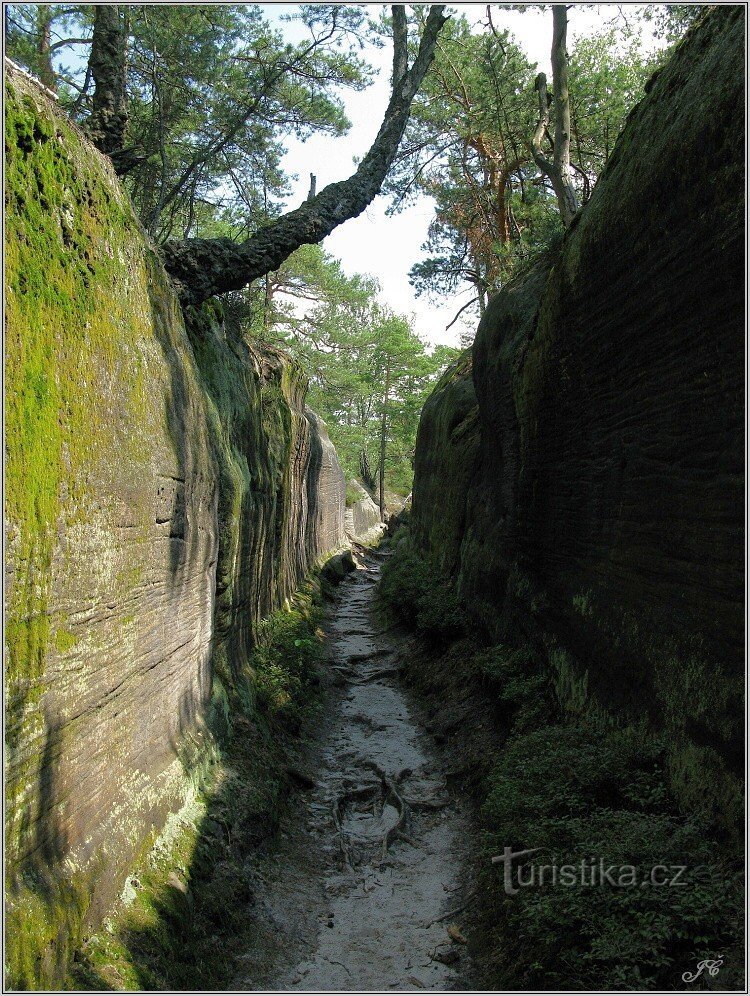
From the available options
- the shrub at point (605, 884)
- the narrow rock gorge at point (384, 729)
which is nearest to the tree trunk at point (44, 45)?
the narrow rock gorge at point (384, 729)

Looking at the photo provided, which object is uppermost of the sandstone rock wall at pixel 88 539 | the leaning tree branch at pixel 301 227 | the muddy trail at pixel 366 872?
the leaning tree branch at pixel 301 227

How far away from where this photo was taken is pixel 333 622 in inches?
604

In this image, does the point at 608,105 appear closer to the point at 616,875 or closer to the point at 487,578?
the point at 487,578

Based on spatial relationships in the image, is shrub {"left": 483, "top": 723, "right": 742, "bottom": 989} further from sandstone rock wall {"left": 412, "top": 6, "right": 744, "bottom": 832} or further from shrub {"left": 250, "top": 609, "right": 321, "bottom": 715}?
shrub {"left": 250, "top": 609, "right": 321, "bottom": 715}

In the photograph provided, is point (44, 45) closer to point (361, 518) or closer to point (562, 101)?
point (562, 101)

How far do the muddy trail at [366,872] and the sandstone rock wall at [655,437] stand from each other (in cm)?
198

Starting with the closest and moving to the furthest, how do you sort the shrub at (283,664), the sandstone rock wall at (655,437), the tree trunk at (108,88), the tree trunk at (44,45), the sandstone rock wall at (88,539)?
the sandstone rock wall at (88,539)
the sandstone rock wall at (655,437)
the tree trunk at (108,88)
the shrub at (283,664)
the tree trunk at (44,45)

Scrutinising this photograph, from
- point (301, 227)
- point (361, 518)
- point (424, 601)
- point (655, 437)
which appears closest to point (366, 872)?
point (655, 437)

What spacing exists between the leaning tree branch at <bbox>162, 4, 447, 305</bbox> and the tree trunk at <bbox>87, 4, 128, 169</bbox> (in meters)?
1.08

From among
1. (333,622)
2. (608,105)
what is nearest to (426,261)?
(608,105)

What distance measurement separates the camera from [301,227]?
335 inches

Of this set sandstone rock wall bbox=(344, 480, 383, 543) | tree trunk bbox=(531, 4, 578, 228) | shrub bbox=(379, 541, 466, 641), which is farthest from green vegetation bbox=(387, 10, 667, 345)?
sandstone rock wall bbox=(344, 480, 383, 543)

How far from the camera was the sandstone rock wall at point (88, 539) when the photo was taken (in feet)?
10.5

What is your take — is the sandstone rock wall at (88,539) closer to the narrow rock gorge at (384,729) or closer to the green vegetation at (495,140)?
the narrow rock gorge at (384,729)
